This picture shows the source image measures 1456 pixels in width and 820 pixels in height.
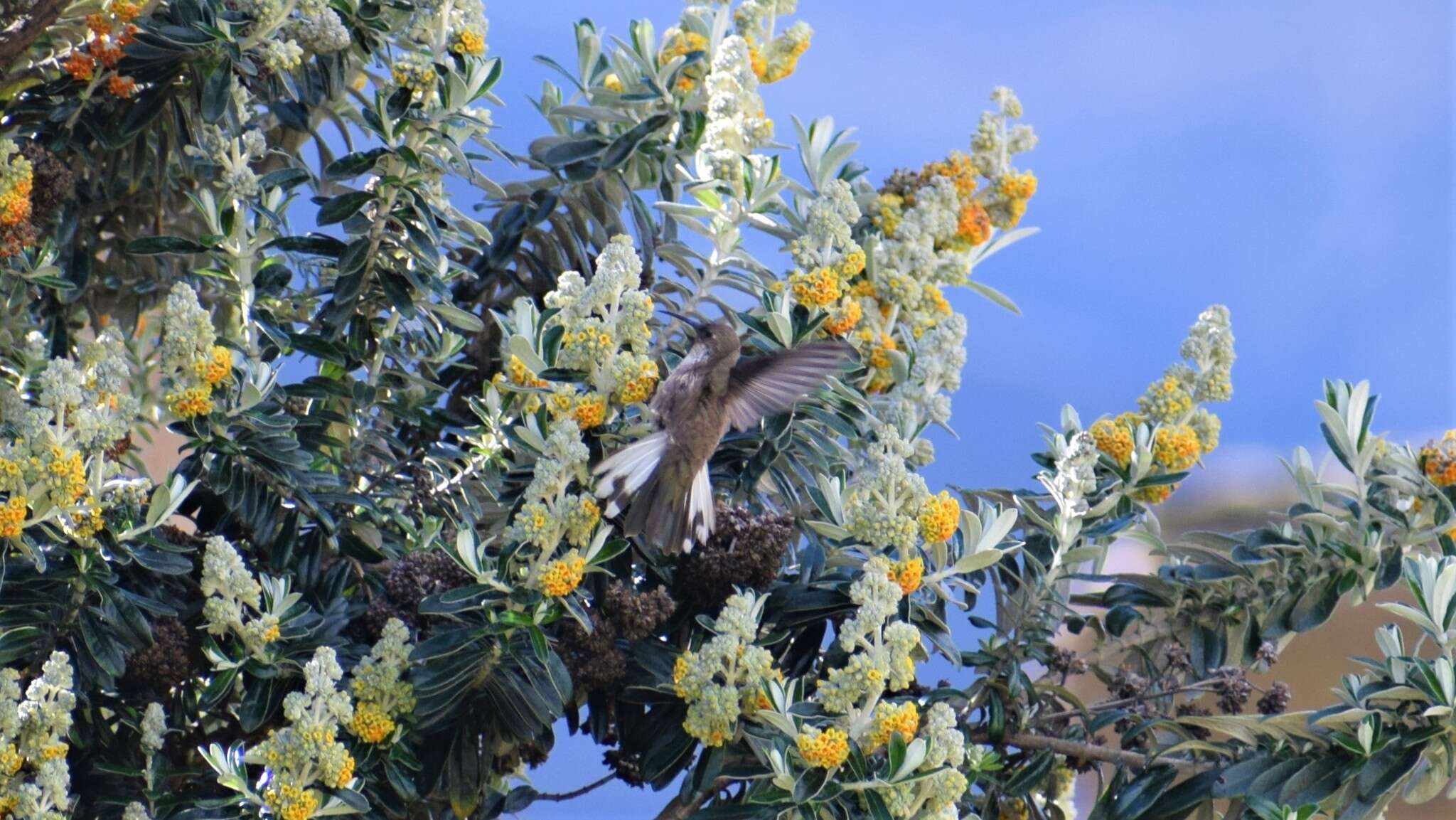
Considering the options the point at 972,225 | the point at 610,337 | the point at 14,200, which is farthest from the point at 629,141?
the point at 14,200

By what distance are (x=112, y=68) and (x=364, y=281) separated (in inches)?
22.3

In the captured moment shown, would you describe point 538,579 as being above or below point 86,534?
below

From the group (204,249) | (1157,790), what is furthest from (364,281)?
(1157,790)

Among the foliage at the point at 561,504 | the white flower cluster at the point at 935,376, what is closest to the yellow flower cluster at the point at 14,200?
the foliage at the point at 561,504

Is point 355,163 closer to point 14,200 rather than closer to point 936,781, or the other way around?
point 14,200

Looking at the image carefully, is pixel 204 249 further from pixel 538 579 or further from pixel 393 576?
pixel 538 579

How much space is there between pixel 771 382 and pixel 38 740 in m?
1.09

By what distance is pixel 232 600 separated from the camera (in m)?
2.02

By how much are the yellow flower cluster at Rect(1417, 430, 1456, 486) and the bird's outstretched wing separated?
0.92m

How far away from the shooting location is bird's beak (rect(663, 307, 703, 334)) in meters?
2.32

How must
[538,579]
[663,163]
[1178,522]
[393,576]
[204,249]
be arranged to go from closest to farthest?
[538,579]
[393,576]
[204,249]
[663,163]
[1178,522]

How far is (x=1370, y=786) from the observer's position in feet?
6.49

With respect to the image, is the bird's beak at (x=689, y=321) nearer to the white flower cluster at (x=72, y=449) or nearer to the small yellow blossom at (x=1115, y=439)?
the small yellow blossom at (x=1115, y=439)

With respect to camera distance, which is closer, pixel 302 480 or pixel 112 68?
pixel 302 480
